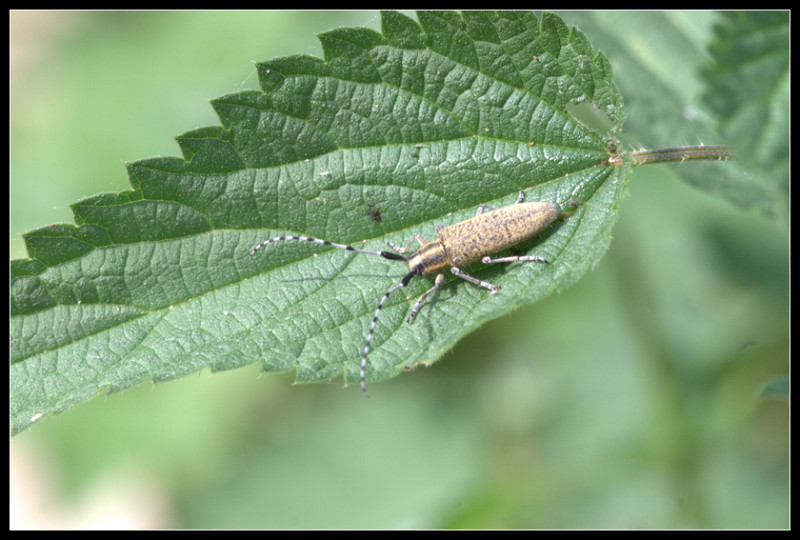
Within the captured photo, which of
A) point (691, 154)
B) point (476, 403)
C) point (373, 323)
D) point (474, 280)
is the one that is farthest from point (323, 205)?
point (476, 403)

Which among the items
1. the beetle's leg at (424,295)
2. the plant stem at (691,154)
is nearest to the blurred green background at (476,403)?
the plant stem at (691,154)

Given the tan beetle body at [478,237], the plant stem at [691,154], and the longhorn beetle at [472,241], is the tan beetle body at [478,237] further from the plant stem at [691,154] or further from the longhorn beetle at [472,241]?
the plant stem at [691,154]

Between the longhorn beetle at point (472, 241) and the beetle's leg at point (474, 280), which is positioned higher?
the longhorn beetle at point (472, 241)

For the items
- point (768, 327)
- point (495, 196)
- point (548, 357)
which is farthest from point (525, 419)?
point (495, 196)

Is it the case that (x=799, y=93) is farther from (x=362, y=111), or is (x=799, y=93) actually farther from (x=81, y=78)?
(x=81, y=78)

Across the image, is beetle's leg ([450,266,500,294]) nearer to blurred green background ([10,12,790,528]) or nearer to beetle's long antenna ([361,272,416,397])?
beetle's long antenna ([361,272,416,397])

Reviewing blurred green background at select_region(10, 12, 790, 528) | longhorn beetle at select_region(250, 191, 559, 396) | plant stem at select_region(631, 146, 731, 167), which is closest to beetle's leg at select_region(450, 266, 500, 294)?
longhorn beetle at select_region(250, 191, 559, 396)
